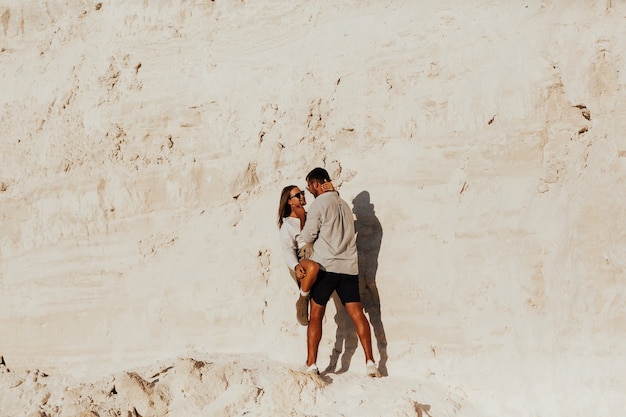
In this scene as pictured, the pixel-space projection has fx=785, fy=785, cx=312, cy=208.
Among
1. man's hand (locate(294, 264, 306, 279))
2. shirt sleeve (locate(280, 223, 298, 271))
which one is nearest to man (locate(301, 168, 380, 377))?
man's hand (locate(294, 264, 306, 279))

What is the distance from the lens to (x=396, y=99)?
7051 mm

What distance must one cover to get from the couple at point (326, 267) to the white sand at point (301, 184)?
39cm

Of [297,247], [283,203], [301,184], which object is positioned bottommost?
[297,247]

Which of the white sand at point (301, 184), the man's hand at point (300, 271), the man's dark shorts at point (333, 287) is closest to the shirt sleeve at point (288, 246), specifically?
the man's hand at point (300, 271)

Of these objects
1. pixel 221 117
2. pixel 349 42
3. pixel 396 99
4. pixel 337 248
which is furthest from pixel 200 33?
pixel 337 248

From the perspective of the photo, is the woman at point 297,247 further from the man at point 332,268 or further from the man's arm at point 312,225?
the man's arm at point 312,225

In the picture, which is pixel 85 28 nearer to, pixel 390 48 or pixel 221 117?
pixel 221 117

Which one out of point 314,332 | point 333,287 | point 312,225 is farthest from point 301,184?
point 314,332

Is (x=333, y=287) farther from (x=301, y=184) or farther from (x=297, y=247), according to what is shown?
(x=301, y=184)

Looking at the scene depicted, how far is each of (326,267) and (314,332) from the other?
50 cm

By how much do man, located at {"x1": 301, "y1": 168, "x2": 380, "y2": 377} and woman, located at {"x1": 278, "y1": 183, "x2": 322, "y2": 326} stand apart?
79 mm

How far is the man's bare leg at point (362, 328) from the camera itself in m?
5.88

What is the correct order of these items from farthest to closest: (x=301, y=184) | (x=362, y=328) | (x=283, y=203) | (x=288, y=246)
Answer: (x=301, y=184), (x=283, y=203), (x=288, y=246), (x=362, y=328)

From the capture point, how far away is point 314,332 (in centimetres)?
595
